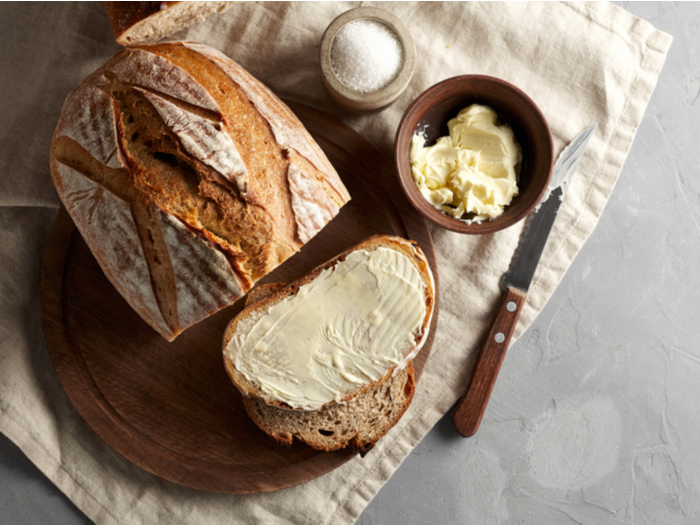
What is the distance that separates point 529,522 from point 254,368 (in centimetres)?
166

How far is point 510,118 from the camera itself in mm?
2129

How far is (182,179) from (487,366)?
1643mm

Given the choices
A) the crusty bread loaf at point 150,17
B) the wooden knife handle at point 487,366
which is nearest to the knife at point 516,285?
the wooden knife handle at point 487,366

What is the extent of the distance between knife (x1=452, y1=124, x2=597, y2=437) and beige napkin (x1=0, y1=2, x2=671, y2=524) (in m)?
0.07

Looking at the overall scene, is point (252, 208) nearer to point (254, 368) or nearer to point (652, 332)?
point (254, 368)

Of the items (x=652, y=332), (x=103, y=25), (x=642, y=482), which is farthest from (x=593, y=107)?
(x=103, y=25)

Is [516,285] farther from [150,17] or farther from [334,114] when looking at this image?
[150,17]

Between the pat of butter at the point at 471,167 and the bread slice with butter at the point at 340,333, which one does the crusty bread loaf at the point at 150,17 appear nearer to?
the pat of butter at the point at 471,167

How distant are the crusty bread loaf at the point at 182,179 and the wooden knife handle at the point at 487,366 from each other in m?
1.03

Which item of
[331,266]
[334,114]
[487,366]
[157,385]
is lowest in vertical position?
[157,385]

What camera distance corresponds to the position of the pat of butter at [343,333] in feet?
6.67

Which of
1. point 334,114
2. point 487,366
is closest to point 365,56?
point 334,114

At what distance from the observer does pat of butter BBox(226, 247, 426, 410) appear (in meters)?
2.03

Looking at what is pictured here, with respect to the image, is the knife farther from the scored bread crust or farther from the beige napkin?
the scored bread crust
